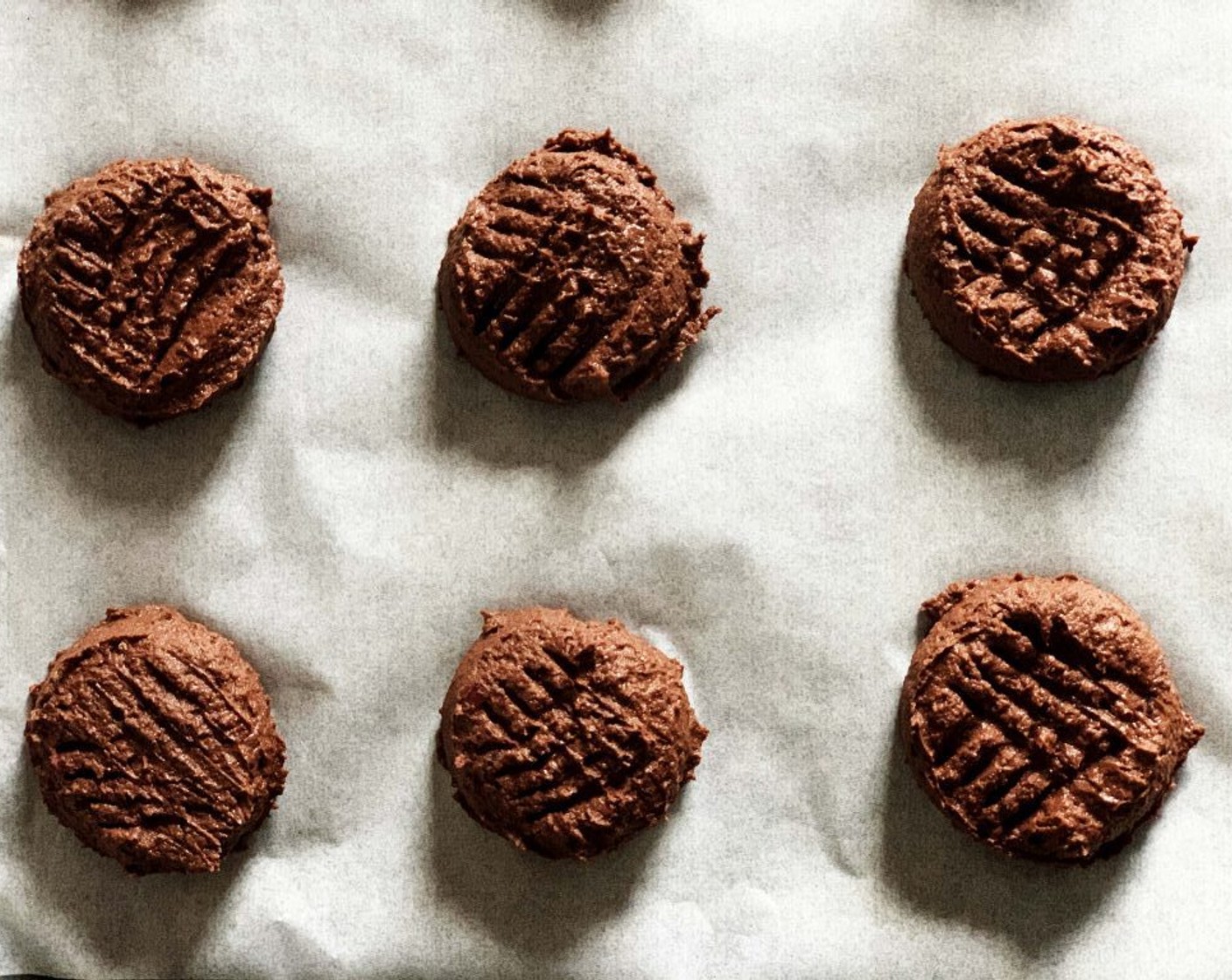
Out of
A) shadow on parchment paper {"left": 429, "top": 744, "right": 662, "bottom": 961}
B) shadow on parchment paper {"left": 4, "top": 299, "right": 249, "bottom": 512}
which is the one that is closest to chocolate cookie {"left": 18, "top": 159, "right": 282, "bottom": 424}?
shadow on parchment paper {"left": 4, "top": 299, "right": 249, "bottom": 512}

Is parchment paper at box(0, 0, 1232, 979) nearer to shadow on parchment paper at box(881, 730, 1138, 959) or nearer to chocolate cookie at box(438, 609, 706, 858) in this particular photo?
shadow on parchment paper at box(881, 730, 1138, 959)

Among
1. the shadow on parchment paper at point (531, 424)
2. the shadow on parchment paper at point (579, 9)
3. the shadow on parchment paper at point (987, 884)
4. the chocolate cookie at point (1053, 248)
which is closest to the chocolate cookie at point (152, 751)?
the shadow on parchment paper at point (531, 424)

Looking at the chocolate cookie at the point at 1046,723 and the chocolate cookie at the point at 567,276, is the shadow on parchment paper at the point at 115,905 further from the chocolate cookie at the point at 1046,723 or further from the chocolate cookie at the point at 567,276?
the chocolate cookie at the point at 1046,723

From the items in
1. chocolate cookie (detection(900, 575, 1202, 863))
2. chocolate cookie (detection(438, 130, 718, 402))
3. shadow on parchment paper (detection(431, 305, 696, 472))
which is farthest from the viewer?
Answer: shadow on parchment paper (detection(431, 305, 696, 472))

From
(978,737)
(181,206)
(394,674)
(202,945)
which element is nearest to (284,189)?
(181,206)

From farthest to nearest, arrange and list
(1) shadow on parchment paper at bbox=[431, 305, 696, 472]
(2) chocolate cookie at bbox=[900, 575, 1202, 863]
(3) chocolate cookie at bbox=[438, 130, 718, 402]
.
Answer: (1) shadow on parchment paper at bbox=[431, 305, 696, 472] → (3) chocolate cookie at bbox=[438, 130, 718, 402] → (2) chocolate cookie at bbox=[900, 575, 1202, 863]

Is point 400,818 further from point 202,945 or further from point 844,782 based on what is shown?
Result: point 844,782

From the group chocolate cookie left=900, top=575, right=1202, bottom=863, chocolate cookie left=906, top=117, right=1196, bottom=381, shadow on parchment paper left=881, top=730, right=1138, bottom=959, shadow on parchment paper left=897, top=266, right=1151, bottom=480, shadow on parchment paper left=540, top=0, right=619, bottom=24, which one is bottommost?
shadow on parchment paper left=881, top=730, right=1138, bottom=959
